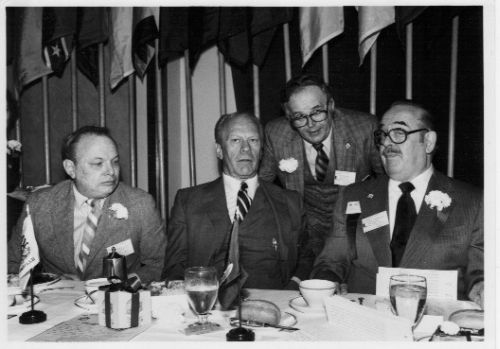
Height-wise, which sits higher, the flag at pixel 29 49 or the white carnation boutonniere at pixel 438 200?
the flag at pixel 29 49

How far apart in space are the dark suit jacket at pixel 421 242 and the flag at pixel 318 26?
1.68m

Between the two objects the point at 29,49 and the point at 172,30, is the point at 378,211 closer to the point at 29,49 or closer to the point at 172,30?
the point at 172,30

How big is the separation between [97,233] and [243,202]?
772mm

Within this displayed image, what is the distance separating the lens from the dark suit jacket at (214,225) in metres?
2.61

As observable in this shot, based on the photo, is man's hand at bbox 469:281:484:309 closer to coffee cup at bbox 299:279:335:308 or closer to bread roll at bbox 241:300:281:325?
coffee cup at bbox 299:279:335:308

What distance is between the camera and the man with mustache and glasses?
2176mm

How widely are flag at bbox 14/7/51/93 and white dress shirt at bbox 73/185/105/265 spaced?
88.8 inches

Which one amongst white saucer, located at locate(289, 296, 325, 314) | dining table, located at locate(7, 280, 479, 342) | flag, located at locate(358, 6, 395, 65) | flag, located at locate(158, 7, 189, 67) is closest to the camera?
dining table, located at locate(7, 280, 479, 342)

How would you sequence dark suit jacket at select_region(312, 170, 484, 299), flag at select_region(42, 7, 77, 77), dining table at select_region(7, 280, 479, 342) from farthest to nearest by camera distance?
flag at select_region(42, 7, 77, 77) → dark suit jacket at select_region(312, 170, 484, 299) → dining table at select_region(7, 280, 479, 342)

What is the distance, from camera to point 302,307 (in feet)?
5.21

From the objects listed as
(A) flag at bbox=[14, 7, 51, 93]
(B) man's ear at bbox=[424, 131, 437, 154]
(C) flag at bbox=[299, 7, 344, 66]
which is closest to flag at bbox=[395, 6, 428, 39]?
(C) flag at bbox=[299, 7, 344, 66]

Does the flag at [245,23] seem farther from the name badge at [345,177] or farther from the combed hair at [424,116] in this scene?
the combed hair at [424,116]

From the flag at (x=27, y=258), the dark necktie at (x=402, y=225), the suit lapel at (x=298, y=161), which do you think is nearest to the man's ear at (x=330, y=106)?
the suit lapel at (x=298, y=161)
